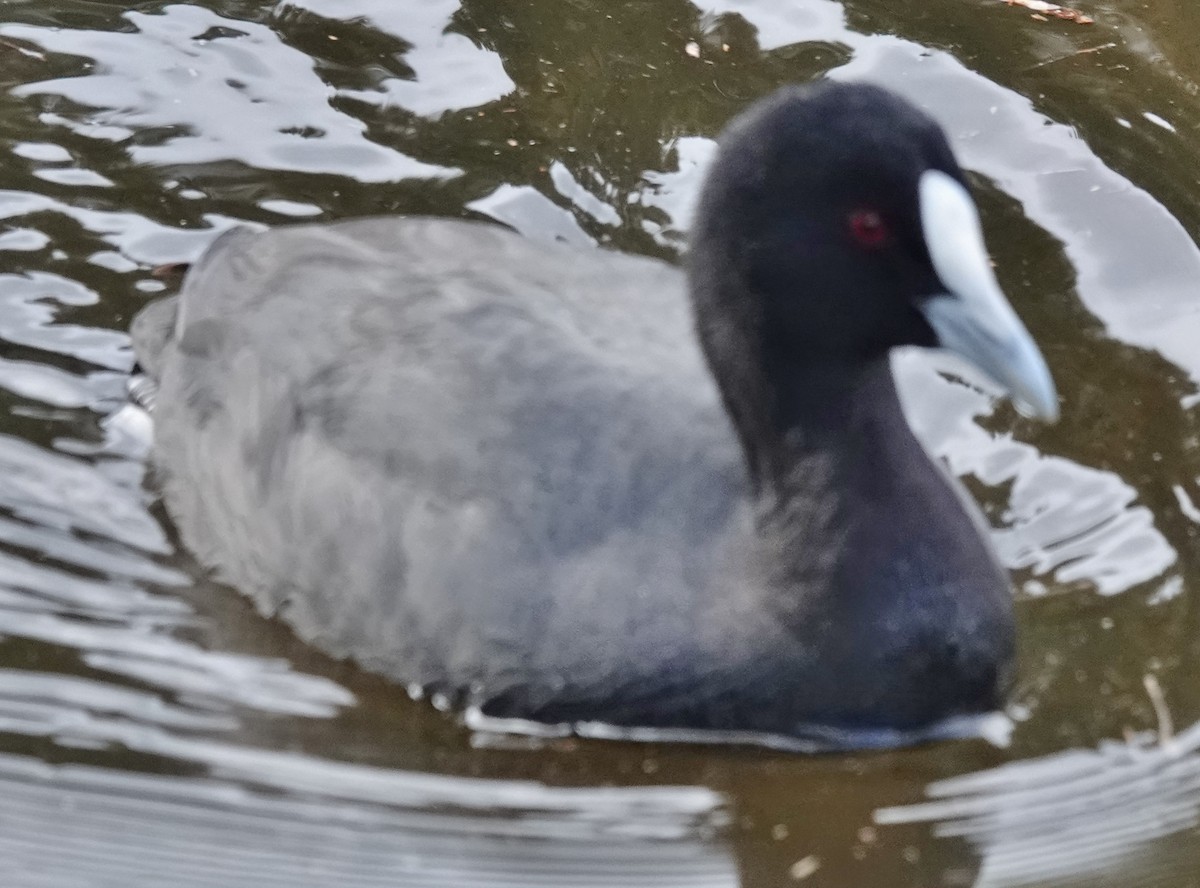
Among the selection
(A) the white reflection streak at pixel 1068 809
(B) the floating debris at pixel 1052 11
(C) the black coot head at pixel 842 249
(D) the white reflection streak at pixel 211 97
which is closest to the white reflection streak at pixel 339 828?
(A) the white reflection streak at pixel 1068 809

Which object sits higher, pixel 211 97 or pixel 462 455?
pixel 462 455

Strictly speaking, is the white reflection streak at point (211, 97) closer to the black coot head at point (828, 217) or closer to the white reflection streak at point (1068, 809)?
the black coot head at point (828, 217)

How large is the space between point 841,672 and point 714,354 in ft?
2.16

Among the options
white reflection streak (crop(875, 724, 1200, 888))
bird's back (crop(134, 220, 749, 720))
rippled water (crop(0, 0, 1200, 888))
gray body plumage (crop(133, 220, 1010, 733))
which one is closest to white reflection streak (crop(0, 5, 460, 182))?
rippled water (crop(0, 0, 1200, 888))

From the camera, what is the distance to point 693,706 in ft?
11.8

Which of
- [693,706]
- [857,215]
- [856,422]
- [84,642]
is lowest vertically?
[84,642]

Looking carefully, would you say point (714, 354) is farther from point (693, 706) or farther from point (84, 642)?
point (84, 642)

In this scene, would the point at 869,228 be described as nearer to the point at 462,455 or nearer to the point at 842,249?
the point at 842,249

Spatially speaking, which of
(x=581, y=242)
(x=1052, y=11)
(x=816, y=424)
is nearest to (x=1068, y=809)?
(x=816, y=424)

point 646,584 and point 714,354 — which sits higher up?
point 714,354

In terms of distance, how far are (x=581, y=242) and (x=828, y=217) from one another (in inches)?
73.1

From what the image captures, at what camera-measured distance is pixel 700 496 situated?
367 cm

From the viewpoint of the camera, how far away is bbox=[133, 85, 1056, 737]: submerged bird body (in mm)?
3430

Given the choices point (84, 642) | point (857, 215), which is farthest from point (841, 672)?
point (84, 642)
